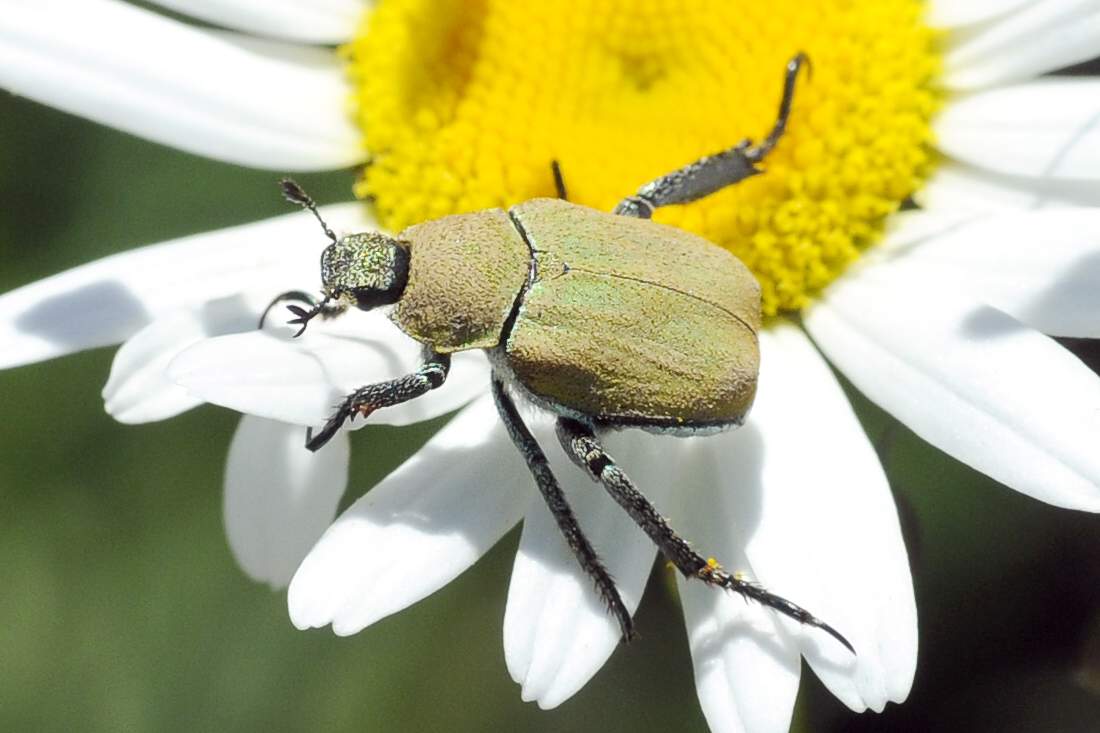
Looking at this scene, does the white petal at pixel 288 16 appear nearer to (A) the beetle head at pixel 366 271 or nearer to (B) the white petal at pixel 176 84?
(B) the white petal at pixel 176 84

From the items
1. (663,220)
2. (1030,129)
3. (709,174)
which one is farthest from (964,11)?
(663,220)

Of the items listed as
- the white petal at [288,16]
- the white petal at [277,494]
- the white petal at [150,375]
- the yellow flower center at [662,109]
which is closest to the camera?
the white petal at [150,375]

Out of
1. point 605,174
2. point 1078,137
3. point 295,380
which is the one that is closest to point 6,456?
point 295,380

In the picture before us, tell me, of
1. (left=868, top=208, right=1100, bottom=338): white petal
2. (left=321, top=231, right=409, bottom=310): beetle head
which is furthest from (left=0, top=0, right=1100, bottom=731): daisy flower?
(left=321, top=231, right=409, bottom=310): beetle head

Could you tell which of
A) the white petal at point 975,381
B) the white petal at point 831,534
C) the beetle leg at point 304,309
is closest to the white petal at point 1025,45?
the white petal at point 975,381

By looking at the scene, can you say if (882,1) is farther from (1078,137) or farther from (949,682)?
(949,682)

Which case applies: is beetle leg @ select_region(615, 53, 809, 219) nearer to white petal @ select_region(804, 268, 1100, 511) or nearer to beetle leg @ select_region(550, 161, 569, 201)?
beetle leg @ select_region(550, 161, 569, 201)
